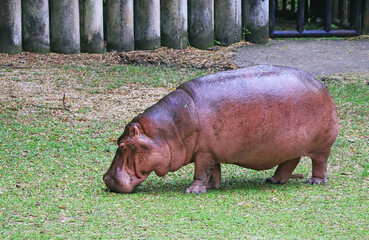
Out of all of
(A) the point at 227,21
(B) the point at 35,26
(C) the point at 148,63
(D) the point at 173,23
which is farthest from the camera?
(A) the point at 227,21

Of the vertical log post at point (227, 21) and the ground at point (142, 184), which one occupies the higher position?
the vertical log post at point (227, 21)

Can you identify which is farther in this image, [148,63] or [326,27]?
[326,27]

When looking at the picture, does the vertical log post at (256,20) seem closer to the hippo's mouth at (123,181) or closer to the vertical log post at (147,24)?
the vertical log post at (147,24)

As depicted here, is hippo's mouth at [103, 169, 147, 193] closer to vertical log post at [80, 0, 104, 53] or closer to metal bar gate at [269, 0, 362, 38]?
vertical log post at [80, 0, 104, 53]

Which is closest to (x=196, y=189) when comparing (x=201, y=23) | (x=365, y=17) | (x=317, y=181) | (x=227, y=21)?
(x=317, y=181)

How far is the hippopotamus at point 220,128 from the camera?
567 centimetres

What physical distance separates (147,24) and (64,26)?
1409mm

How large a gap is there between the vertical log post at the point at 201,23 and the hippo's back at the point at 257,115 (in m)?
6.11

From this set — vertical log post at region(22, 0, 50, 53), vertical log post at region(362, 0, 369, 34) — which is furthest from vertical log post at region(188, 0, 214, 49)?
vertical log post at region(362, 0, 369, 34)

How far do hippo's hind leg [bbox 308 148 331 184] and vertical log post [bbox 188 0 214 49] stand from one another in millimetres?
6235

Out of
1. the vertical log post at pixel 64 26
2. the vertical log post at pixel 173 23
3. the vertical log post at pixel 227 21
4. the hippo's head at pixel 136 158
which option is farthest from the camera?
the vertical log post at pixel 227 21

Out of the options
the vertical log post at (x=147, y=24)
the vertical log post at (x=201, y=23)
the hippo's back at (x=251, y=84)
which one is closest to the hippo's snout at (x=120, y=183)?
the hippo's back at (x=251, y=84)

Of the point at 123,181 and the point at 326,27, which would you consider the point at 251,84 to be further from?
the point at 326,27

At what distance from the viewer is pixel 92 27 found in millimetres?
11234
